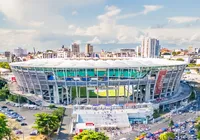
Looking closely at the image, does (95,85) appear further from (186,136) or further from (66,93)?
(186,136)

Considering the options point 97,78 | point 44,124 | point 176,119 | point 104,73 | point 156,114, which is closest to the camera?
point 44,124

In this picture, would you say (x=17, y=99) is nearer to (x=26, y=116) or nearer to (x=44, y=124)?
(x=26, y=116)

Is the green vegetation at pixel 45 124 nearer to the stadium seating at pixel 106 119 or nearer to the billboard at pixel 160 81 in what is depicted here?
the stadium seating at pixel 106 119

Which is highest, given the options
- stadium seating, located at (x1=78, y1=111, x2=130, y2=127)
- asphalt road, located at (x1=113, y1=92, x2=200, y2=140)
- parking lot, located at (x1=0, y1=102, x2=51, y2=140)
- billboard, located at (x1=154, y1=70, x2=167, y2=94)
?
billboard, located at (x1=154, y1=70, x2=167, y2=94)

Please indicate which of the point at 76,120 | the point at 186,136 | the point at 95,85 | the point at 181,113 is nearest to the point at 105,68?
the point at 95,85

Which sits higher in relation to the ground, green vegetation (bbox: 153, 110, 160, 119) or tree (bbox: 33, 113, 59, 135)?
tree (bbox: 33, 113, 59, 135)

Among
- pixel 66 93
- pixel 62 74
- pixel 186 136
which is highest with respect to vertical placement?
pixel 62 74

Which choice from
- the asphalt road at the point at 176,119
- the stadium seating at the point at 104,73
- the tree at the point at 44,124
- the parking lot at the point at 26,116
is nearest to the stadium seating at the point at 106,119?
the asphalt road at the point at 176,119

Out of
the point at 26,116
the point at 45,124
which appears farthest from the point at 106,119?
the point at 26,116

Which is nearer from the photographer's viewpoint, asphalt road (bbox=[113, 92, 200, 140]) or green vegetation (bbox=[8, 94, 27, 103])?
asphalt road (bbox=[113, 92, 200, 140])

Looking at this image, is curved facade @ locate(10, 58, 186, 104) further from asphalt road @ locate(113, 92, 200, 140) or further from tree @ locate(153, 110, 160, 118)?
asphalt road @ locate(113, 92, 200, 140)

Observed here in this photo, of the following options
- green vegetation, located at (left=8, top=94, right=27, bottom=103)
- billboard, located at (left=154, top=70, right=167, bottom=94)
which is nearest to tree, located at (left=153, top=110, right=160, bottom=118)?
billboard, located at (left=154, top=70, right=167, bottom=94)
